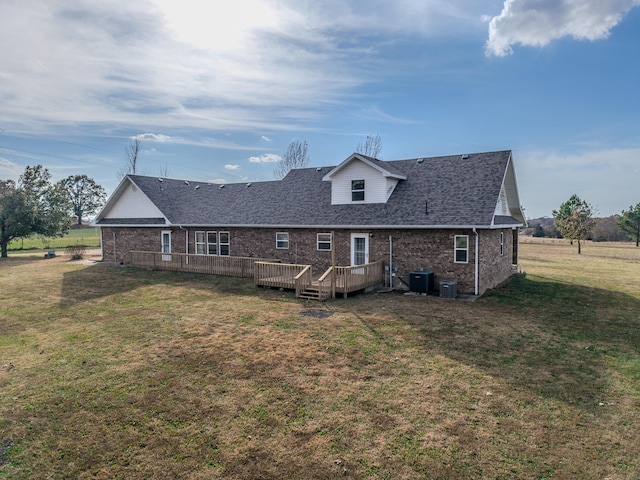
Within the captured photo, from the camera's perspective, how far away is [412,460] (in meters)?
4.96

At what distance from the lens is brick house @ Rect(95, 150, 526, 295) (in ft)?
51.2

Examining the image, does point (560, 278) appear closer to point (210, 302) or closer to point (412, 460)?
point (210, 302)

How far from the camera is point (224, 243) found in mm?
22625

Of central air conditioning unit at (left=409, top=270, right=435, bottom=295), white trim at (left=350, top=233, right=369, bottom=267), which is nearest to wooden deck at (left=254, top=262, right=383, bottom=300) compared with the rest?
white trim at (left=350, top=233, right=369, bottom=267)

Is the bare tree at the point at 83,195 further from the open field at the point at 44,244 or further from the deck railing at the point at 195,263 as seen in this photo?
the deck railing at the point at 195,263

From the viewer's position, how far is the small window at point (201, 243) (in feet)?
77.3

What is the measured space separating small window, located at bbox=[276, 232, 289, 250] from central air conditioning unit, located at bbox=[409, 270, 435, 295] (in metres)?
7.19

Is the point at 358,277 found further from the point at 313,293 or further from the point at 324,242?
the point at 324,242

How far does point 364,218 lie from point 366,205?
1206mm

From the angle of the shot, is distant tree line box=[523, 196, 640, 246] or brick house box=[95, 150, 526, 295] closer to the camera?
brick house box=[95, 150, 526, 295]

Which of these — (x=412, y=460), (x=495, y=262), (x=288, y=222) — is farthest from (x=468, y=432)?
(x=288, y=222)

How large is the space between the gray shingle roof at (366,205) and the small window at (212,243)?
0.85 m

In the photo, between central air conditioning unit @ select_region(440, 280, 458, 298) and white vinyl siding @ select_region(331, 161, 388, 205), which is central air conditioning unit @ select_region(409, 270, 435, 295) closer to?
central air conditioning unit @ select_region(440, 280, 458, 298)

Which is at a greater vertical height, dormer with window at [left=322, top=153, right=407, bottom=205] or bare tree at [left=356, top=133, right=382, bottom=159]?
bare tree at [left=356, top=133, right=382, bottom=159]
